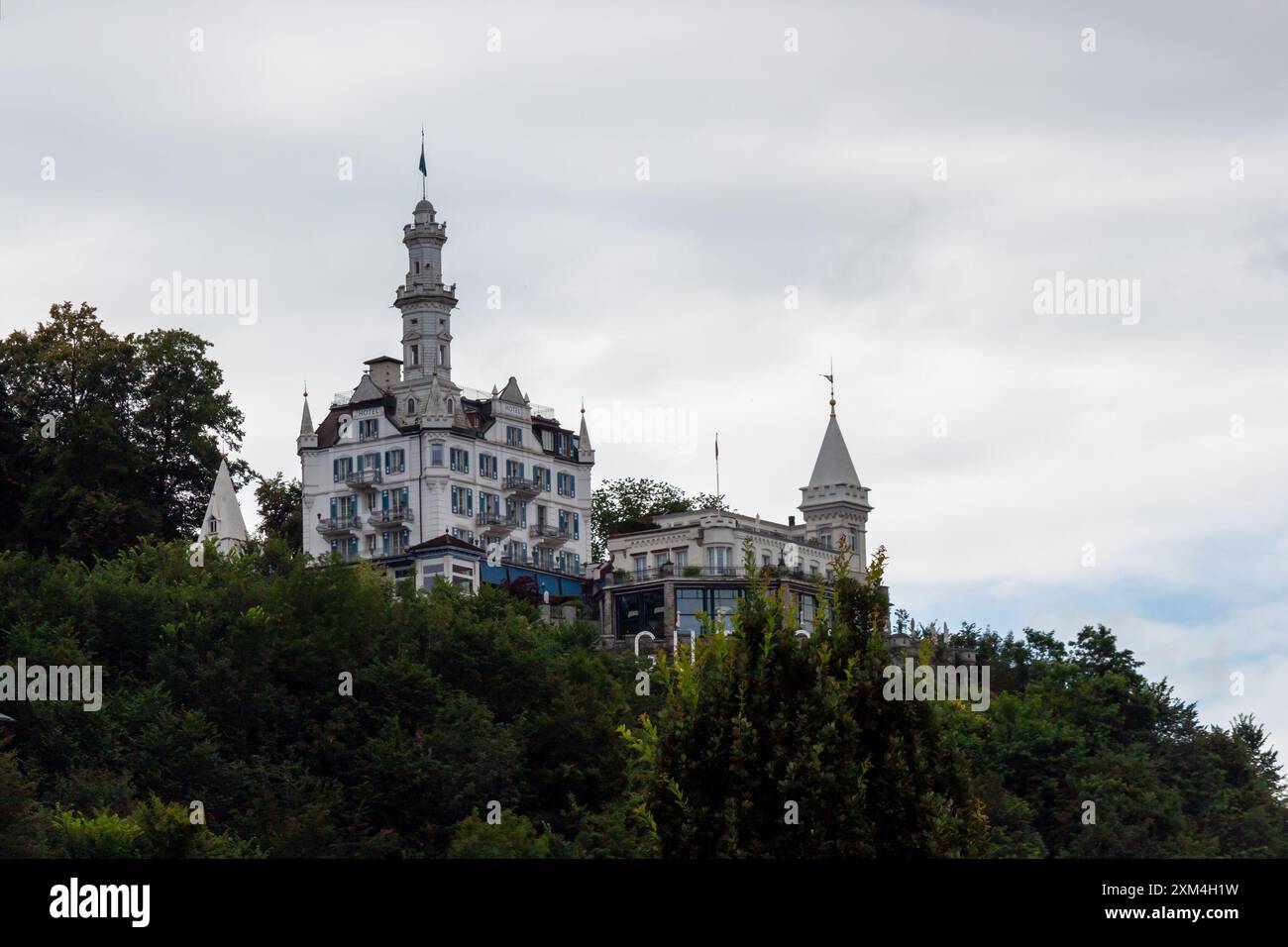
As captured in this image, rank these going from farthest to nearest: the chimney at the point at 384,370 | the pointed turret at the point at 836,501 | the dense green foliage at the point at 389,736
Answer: the pointed turret at the point at 836,501
the chimney at the point at 384,370
the dense green foliage at the point at 389,736

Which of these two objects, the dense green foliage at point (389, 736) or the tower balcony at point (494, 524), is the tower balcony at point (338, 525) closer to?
the tower balcony at point (494, 524)

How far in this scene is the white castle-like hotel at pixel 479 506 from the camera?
366 ft

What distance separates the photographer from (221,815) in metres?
70.4

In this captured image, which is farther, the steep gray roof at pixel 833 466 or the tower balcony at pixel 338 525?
the steep gray roof at pixel 833 466

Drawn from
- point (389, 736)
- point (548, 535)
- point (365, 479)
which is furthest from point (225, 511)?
point (389, 736)

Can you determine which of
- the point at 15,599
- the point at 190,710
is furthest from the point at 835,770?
the point at 15,599

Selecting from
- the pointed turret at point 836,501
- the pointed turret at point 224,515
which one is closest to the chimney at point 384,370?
the pointed turret at point 224,515

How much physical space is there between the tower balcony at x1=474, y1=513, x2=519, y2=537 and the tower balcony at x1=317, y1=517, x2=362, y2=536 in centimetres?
629

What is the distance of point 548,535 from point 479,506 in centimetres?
488

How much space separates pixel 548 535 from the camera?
399ft

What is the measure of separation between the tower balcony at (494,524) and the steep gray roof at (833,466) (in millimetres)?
24246

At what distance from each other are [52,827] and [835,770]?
3261cm
